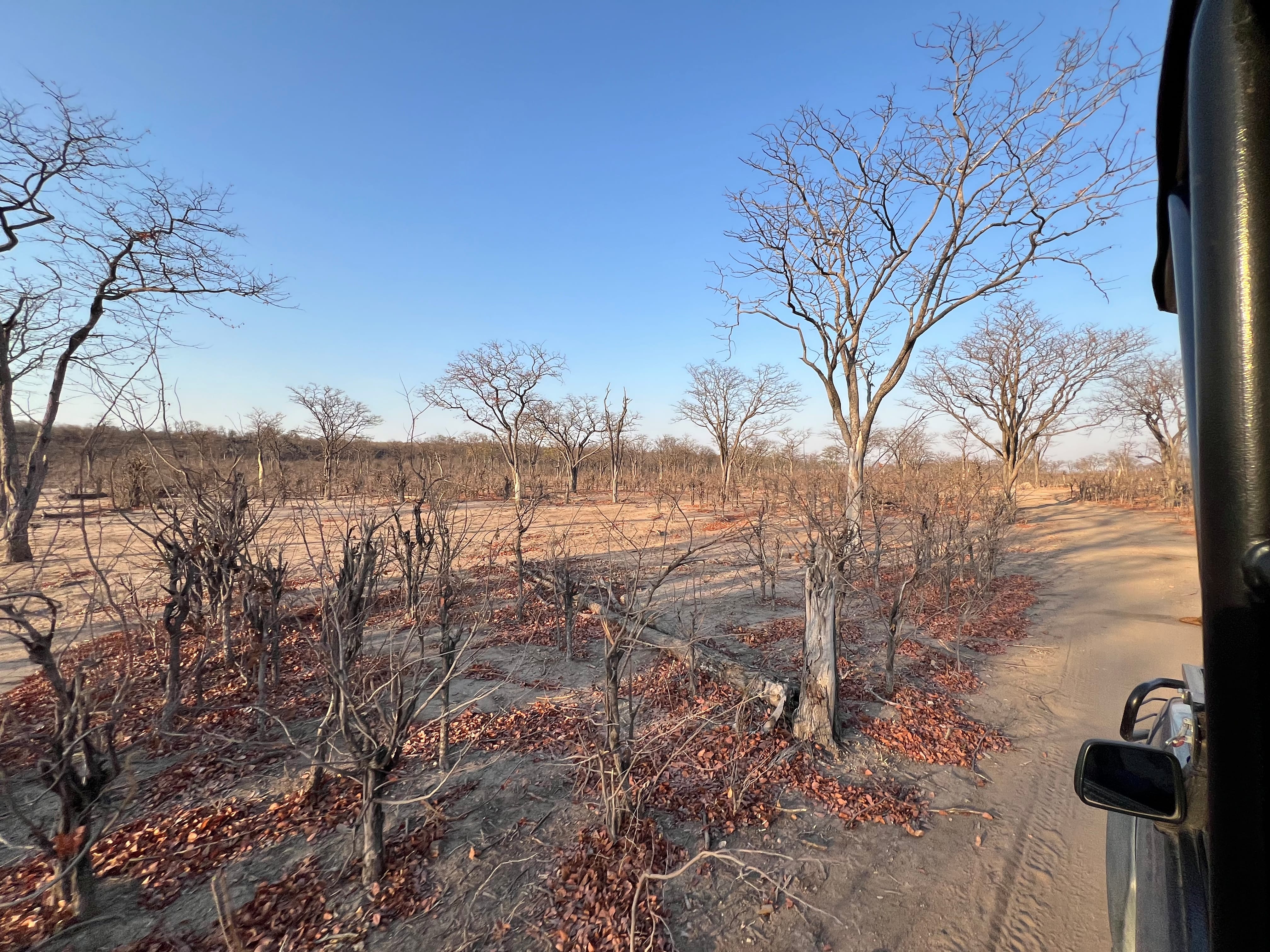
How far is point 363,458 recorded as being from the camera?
44094 mm

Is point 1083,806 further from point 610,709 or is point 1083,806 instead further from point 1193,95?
point 1193,95

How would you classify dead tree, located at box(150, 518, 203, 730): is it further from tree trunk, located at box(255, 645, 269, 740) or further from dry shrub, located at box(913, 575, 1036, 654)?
dry shrub, located at box(913, 575, 1036, 654)

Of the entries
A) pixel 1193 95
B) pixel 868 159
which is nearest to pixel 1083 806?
pixel 1193 95

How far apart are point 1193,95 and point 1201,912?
160 centimetres

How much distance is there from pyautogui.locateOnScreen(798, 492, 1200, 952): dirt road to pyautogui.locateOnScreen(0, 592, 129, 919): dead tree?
390 centimetres

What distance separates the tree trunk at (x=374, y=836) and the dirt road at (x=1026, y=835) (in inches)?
99.7

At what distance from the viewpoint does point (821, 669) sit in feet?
14.2

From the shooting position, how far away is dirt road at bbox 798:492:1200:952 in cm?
265

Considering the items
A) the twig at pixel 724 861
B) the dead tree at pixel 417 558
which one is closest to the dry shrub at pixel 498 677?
the dead tree at pixel 417 558

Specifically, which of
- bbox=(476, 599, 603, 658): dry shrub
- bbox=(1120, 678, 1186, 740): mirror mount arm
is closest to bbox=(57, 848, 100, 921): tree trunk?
bbox=(476, 599, 603, 658): dry shrub

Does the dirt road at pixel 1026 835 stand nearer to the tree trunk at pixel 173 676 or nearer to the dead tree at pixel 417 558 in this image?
the tree trunk at pixel 173 676

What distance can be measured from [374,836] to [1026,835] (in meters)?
4.27

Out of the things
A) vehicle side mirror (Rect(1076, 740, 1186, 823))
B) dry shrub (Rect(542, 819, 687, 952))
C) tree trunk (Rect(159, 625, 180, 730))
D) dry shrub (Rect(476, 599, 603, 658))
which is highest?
vehicle side mirror (Rect(1076, 740, 1186, 823))

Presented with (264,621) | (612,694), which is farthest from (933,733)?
(264,621)
